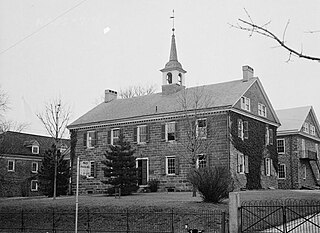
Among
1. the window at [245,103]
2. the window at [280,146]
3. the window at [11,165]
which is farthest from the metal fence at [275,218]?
the window at [11,165]

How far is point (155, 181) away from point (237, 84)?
10.1 metres

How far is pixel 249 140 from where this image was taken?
37.9 m

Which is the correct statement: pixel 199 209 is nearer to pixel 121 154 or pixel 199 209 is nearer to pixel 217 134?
pixel 121 154

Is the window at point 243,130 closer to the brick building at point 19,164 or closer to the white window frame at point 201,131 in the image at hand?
the white window frame at point 201,131

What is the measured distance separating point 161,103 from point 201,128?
5615 mm

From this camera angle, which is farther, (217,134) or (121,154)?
(217,134)

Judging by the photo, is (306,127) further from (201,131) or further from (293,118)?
(201,131)

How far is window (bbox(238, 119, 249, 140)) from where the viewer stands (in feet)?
120

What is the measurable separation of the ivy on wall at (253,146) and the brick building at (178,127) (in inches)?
9.1

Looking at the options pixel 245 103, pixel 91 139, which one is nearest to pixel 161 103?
pixel 245 103

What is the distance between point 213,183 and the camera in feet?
75.6

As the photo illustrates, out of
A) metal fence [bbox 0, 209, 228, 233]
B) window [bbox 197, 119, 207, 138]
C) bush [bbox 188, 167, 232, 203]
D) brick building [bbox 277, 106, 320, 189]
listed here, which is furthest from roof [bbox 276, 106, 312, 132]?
metal fence [bbox 0, 209, 228, 233]

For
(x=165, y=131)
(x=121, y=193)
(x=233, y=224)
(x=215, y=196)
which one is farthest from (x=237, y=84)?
(x=233, y=224)

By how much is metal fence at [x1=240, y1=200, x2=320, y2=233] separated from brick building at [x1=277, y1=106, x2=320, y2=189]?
22.3 m
